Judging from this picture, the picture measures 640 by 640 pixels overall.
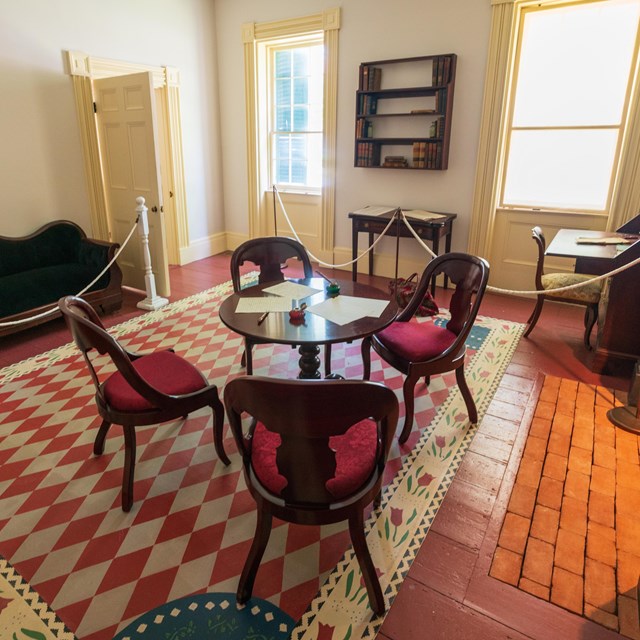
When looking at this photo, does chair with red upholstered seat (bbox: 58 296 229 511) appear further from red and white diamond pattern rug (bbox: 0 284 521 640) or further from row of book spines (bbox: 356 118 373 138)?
row of book spines (bbox: 356 118 373 138)

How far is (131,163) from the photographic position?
185 inches

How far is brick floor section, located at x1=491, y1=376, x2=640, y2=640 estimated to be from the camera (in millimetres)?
1725

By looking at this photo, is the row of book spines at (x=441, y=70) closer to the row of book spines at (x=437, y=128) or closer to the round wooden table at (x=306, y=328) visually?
the row of book spines at (x=437, y=128)

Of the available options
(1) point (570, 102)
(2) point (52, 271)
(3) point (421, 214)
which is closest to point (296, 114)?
(3) point (421, 214)

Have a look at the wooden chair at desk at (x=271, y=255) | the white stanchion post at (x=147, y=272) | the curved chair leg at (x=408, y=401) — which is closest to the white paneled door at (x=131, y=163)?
the white stanchion post at (x=147, y=272)

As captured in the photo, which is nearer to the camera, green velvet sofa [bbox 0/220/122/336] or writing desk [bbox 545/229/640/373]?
writing desk [bbox 545/229/640/373]

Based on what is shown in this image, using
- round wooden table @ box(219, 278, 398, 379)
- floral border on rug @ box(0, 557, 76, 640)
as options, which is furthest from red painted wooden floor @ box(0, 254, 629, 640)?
floral border on rug @ box(0, 557, 76, 640)

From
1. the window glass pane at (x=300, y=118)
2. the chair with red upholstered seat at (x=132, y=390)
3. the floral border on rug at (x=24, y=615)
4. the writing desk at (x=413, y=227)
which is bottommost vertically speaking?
the floral border on rug at (x=24, y=615)

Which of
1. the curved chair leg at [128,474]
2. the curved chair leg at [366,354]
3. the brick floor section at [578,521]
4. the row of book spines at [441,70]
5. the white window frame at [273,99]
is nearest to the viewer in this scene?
the brick floor section at [578,521]

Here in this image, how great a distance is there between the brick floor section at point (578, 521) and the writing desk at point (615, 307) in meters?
0.68

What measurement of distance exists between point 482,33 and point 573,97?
105 cm

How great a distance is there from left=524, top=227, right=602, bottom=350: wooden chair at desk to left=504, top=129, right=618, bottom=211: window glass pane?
3.74 ft

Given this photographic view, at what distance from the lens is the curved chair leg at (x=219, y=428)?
88.7 inches

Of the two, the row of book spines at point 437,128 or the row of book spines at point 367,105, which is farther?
the row of book spines at point 367,105
